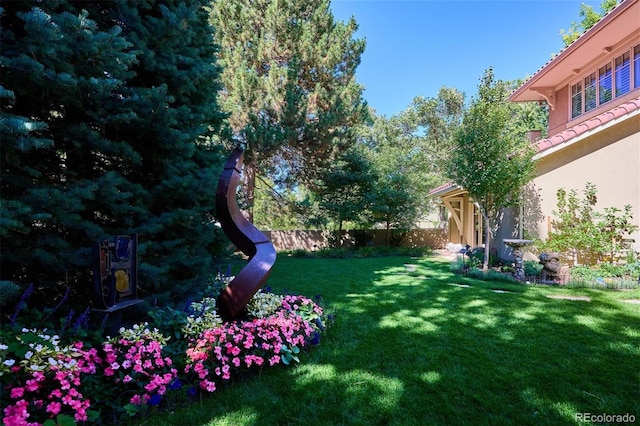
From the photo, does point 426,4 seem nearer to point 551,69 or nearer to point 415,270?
point 551,69

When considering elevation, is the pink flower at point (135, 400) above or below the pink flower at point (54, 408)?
below

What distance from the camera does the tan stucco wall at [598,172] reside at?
664 cm

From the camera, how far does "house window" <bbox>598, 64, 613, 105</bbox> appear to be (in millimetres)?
8516

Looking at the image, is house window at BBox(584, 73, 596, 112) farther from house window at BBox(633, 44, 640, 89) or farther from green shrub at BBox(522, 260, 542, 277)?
green shrub at BBox(522, 260, 542, 277)

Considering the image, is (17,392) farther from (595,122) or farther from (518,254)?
(595,122)

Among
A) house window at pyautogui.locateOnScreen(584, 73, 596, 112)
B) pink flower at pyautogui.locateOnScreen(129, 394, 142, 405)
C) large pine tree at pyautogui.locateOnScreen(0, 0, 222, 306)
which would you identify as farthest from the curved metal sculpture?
house window at pyautogui.locateOnScreen(584, 73, 596, 112)

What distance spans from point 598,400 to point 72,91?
15.3ft

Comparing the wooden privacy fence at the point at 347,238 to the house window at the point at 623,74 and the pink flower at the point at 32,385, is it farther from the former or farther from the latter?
the pink flower at the point at 32,385

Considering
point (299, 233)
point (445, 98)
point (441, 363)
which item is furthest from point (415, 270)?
point (445, 98)

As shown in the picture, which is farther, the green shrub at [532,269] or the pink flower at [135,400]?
the green shrub at [532,269]

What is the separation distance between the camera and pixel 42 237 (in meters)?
2.78

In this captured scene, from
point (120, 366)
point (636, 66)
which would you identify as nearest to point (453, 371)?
point (120, 366)

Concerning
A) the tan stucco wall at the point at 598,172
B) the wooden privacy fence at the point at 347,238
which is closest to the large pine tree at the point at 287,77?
the wooden privacy fence at the point at 347,238

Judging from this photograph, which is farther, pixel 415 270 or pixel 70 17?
pixel 415 270
